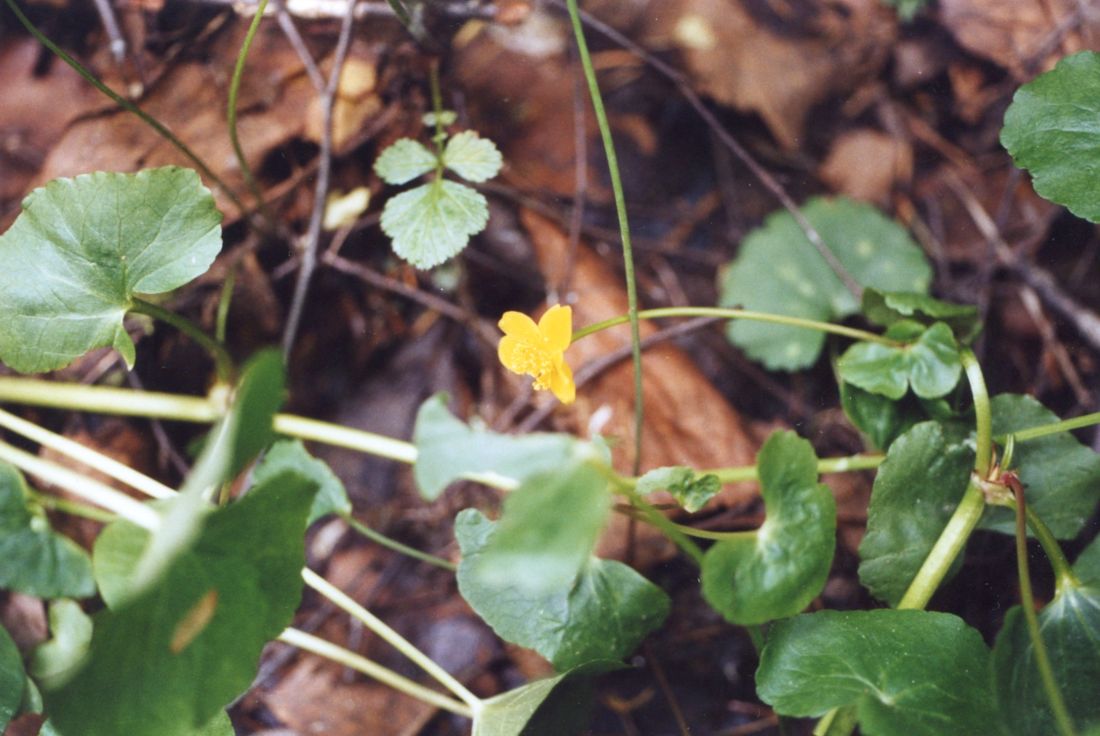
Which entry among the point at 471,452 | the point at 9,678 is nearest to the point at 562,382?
the point at 471,452

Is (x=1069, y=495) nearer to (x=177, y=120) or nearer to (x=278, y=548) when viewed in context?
(x=278, y=548)

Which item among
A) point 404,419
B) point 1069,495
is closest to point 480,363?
point 404,419

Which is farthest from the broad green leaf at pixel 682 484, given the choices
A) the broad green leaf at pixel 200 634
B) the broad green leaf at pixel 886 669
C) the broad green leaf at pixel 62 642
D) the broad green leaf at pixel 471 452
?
the broad green leaf at pixel 62 642

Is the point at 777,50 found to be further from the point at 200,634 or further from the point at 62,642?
the point at 62,642

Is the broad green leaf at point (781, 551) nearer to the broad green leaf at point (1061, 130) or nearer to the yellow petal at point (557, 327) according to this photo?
the yellow petal at point (557, 327)

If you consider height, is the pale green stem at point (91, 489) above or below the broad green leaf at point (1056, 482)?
below

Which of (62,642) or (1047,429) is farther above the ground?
(1047,429)
